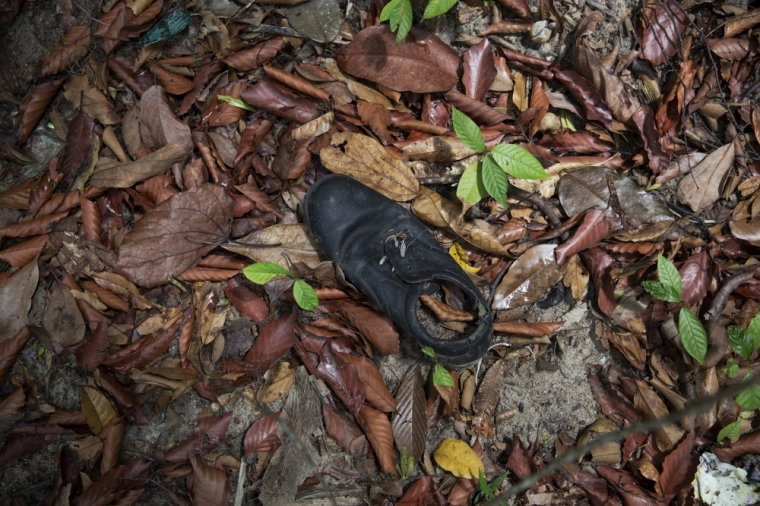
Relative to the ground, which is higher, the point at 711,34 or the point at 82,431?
the point at 711,34

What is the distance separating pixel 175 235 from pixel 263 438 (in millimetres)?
835

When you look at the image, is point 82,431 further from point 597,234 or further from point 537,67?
point 537,67

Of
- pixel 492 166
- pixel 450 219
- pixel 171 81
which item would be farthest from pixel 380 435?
pixel 171 81

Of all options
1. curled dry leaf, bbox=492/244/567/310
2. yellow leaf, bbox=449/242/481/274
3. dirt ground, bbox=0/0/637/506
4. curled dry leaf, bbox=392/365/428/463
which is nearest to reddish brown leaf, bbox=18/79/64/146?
dirt ground, bbox=0/0/637/506

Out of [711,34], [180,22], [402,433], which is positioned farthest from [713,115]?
[180,22]

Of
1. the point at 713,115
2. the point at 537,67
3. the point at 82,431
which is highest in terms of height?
the point at 537,67

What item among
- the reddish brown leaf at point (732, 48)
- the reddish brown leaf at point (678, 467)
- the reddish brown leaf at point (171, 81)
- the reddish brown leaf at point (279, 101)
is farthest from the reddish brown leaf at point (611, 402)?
the reddish brown leaf at point (171, 81)

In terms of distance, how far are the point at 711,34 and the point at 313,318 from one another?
1.86 metres

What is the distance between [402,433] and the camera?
6.79 feet

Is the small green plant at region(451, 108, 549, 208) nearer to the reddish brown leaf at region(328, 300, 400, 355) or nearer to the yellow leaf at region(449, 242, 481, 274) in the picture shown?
the yellow leaf at region(449, 242, 481, 274)

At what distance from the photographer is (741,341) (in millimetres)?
1837

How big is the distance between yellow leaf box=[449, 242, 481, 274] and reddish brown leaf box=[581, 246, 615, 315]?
1.36 ft

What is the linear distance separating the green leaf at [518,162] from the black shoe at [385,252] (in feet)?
1.27

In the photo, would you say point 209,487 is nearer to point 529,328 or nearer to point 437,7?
point 529,328
